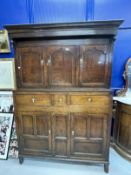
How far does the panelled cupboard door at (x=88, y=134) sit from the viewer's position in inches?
81.4

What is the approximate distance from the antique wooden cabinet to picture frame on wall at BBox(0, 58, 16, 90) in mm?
656

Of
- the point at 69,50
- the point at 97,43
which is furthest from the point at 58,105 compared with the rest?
the point at 97,43

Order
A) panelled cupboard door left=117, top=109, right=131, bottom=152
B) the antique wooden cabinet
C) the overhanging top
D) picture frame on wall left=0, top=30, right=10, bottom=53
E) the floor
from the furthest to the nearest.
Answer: picture frame on wall left=0, top=30, right=10, bottom=53 → panelled cupboard door left=117, top=109, right=131, bottom=152 → the floor → the antique wooden cabinet → the overhanging top

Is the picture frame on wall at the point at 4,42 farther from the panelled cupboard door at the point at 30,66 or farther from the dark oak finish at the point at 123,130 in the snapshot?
the dark oak finish at the point at 123,130

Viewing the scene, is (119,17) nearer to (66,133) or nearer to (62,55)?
(62,55)

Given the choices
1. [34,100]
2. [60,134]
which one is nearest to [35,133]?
[60,134]

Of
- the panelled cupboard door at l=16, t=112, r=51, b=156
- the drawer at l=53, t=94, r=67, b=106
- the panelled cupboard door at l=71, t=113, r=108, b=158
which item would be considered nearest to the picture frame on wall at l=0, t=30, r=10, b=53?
the panelled cupboard door at l=16, t=112, r=51, b=156

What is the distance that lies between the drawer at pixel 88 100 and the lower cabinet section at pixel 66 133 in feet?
0.20

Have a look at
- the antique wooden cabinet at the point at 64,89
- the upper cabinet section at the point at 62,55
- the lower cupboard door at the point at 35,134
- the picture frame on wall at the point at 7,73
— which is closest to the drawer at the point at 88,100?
the antique wooden cabinet at the point at 64,89

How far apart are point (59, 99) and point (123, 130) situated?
3.73 feet

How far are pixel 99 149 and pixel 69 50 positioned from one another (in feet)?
4.49

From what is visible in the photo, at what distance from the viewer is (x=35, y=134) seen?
2232 millimetres

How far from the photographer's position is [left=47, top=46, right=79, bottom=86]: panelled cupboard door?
201 cm

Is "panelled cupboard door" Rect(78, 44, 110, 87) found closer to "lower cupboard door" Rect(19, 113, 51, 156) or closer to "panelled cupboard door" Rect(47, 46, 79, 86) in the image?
"panelled cupboard door" Rect(47, 46, 79, 86)
